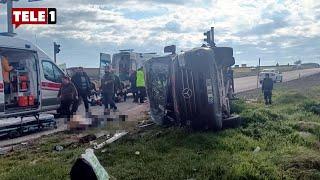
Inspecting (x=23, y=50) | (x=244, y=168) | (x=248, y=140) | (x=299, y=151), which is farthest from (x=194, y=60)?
(x=23, y=50)

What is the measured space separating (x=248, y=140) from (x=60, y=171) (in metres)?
4.27

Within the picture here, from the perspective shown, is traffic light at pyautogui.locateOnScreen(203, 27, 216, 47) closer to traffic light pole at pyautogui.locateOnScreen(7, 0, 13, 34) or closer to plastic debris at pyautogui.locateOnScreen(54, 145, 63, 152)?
traffic light pole at pyautogui.locateOnScreen(7, 0, 13, 34)

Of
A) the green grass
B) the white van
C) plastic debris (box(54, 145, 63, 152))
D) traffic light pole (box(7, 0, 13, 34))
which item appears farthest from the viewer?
traffic light pole (box(7, 0, 13, 34))

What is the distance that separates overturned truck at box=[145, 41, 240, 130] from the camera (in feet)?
35.4

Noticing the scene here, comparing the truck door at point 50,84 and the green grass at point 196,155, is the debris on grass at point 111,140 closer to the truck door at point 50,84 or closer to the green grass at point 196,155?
the green grass at point 196,155

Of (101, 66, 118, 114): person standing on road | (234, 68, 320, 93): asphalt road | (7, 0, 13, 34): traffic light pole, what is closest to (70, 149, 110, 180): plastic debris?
(7, 0, 13, 34): traffic light pole

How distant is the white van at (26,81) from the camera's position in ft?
44.9

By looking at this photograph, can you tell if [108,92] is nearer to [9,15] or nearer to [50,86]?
[50,86]

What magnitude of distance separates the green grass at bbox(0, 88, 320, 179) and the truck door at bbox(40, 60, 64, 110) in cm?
327

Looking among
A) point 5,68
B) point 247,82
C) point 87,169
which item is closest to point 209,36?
point 5,68

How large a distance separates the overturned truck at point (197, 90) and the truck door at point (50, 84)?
15.6 feet

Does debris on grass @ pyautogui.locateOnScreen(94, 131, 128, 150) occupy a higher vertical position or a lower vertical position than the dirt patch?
lower

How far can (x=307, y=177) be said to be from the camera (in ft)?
25.2

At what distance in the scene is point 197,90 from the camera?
1099 centimetres
